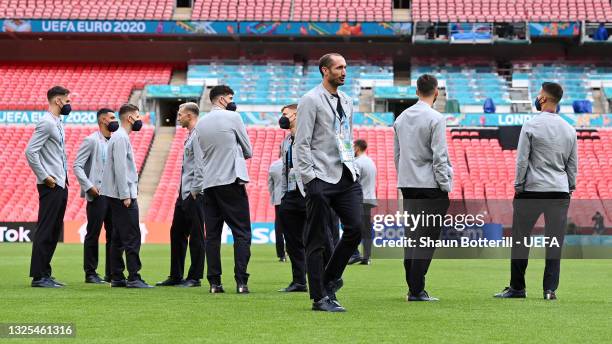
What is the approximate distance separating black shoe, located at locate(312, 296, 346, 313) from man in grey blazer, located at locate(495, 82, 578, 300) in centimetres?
228

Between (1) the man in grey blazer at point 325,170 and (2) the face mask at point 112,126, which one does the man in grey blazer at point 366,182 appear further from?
(1) the man in grey blazer at point 325,170

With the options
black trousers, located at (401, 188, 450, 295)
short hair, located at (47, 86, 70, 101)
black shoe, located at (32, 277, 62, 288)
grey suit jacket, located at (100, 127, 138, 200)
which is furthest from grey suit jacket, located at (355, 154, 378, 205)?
black trousers, located at (401, 188, 450, 295)

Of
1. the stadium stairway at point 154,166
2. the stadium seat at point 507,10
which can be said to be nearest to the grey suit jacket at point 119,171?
the stadium stairway at point 154,166

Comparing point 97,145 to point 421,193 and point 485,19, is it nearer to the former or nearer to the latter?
point 421,193

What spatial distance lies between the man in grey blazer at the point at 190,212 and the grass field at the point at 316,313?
50 centimetres

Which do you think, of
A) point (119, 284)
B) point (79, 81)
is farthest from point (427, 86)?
point (79, 81)

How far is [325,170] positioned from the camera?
811 cm

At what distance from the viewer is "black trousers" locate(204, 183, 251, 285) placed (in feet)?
32.6

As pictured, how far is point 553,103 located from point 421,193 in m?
1.72

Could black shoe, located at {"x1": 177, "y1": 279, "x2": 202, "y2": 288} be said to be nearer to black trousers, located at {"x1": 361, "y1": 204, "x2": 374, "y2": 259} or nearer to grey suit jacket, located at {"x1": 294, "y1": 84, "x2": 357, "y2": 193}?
grey suit jacket, located at {"x1": 294, "y1": 84, "x2": 357, "y2": 193}

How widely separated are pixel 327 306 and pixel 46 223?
4.06m

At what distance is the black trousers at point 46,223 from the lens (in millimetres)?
10875

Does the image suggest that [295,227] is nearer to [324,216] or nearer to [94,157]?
[324,216]

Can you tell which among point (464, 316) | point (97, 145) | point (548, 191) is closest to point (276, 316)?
point (464, 316)
